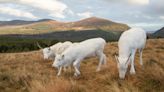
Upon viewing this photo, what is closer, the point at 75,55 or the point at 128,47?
the point at 128,47

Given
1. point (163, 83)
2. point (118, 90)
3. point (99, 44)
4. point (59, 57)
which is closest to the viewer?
point (118, 90)

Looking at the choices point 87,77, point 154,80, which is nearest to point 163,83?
point 154,80

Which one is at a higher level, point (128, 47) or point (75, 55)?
point (128, 47)

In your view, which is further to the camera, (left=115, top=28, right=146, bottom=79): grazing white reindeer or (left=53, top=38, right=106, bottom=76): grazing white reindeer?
(left=53, top=38, right=106, bottom=76): grazing white reindeer

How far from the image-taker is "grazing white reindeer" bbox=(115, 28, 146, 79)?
421 inches

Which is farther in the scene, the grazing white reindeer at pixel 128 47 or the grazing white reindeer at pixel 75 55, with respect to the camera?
the grazing white reindeer at pixel 75 55

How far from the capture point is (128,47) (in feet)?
38.5

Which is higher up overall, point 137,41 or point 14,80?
point 137,41

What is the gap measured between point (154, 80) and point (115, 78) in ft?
4.99

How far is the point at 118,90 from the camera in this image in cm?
856

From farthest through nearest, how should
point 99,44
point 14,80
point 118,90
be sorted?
point 99,44
point 14,80
point 118,90

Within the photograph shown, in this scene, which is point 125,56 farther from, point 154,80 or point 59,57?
point 59,57

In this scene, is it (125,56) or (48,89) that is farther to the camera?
(125,56)

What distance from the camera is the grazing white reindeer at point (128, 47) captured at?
35.1 ft
